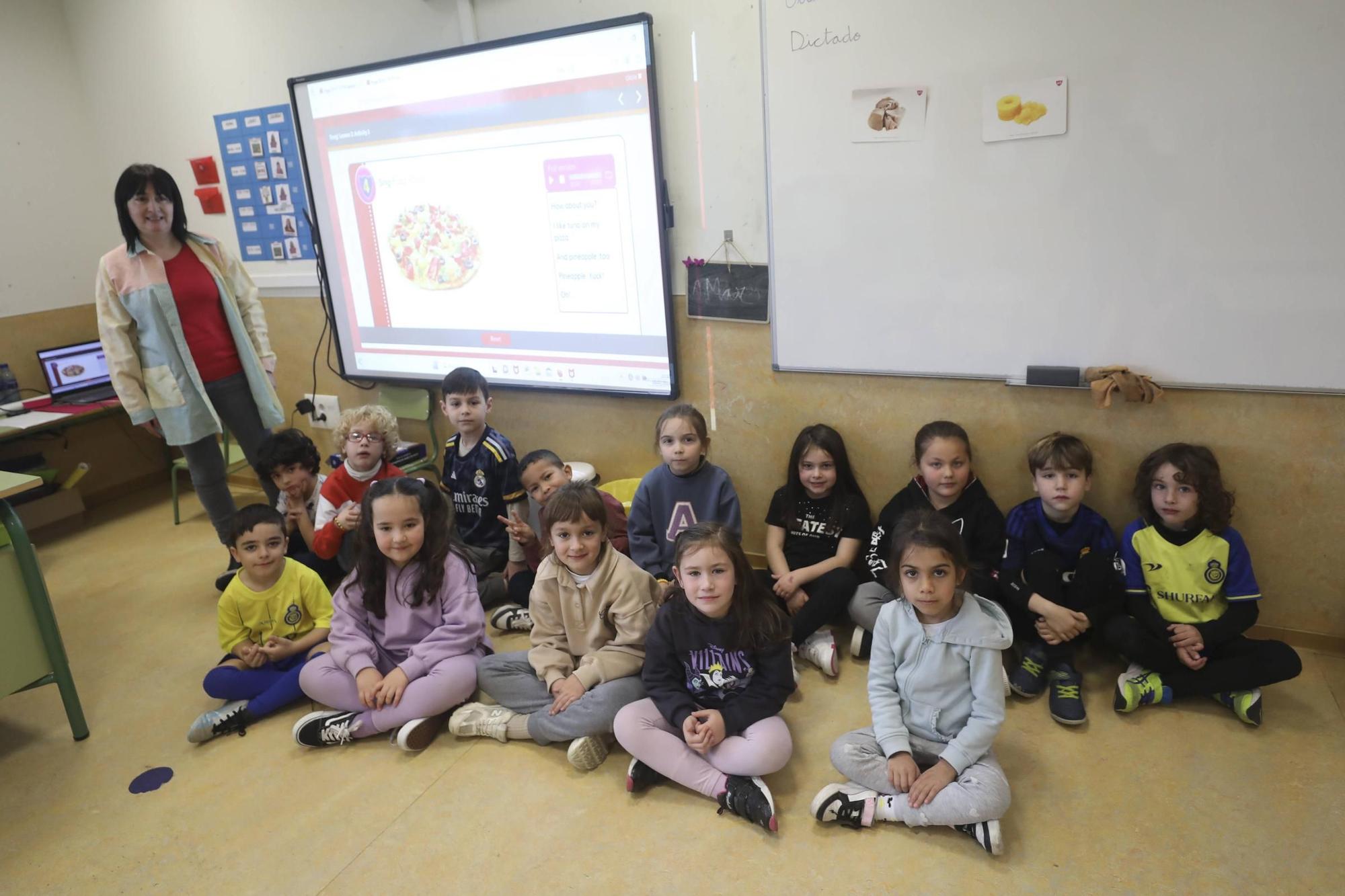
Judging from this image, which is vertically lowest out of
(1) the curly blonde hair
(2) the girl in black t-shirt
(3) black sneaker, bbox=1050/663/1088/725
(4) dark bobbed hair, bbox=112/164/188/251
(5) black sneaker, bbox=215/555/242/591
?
(3) black sneaker, bbox=1050/663/1088/725

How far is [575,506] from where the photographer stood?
6.75 ft

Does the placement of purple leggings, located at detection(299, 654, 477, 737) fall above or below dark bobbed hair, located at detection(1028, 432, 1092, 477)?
below

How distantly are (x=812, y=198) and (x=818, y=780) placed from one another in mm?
1647

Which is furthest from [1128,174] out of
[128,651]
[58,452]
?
[58,452]

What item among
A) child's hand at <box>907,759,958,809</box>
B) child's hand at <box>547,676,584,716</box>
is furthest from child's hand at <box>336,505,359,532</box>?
child's hand at <box>907,759,958,809</box>

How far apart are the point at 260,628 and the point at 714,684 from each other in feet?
4.43

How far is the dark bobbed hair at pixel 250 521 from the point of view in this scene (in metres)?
2.28

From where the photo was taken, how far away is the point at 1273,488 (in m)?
2.19

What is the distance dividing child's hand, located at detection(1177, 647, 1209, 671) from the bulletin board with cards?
3.49 m

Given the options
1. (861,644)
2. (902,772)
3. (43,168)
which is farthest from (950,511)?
(43,168)

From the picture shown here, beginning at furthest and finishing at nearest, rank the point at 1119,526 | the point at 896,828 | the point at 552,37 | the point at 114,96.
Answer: the point at 114,96 < the point at 552,37 < the point at 1119,526 < the point at 896,828

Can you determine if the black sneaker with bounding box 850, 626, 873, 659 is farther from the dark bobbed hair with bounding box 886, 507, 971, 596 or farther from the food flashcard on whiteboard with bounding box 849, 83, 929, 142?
the food flashcard on whiteboard with bounding box 849, 83, 929, 142

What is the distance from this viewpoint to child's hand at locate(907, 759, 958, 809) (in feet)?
5.50

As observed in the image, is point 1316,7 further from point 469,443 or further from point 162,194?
point 162,194
